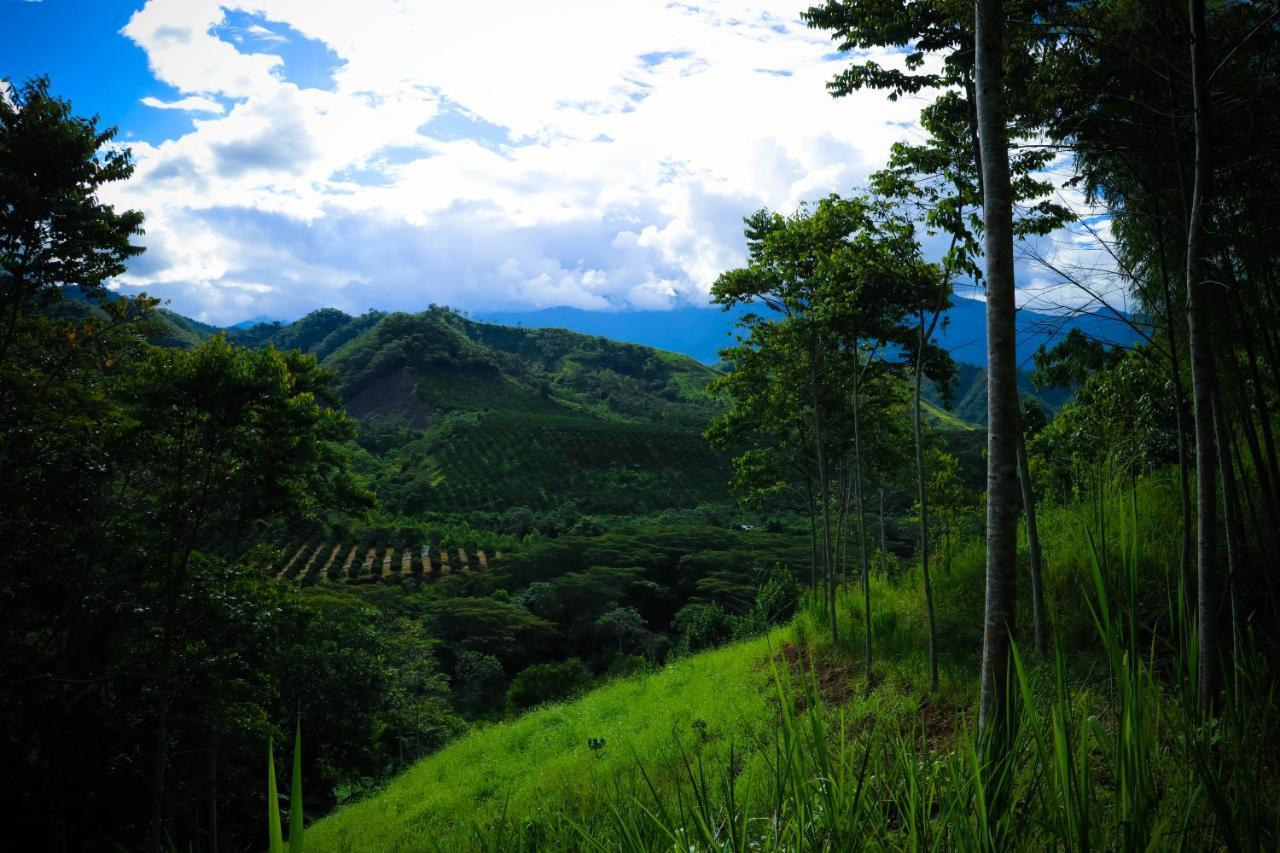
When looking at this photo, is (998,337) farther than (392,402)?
No

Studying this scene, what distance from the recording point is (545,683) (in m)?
26.5

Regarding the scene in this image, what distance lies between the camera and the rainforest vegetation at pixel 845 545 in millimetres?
1954

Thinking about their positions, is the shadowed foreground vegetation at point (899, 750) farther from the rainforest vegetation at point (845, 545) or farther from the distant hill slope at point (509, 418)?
the distant hill slope at point (509, 418)

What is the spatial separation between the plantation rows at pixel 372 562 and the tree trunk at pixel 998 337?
51.9 m

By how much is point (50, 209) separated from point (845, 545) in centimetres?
1554

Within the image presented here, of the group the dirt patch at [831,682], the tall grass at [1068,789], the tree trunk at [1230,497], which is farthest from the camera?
the dirt patch at [831,682]

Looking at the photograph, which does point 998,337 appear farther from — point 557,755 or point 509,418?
point 509,418

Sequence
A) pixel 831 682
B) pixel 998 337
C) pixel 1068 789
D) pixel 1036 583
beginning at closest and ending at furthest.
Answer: pixel 1068 789 < pixel 998 337 < pixel 1036 583 < pixel 831 682

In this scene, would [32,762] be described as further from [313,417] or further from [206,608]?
[313,417]

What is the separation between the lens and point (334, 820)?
1407 centimetres

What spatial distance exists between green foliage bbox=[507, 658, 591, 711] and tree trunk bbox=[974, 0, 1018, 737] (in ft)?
78.1

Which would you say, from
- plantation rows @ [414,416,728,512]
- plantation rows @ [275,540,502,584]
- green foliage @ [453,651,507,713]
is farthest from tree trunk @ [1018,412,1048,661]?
plantation rows @ [414,416,728,512]

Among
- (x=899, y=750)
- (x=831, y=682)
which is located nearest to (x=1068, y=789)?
(x=899, y=750)

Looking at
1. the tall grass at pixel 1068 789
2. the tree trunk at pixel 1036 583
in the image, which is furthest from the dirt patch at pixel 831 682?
the tall grass at pixel 1068 789
